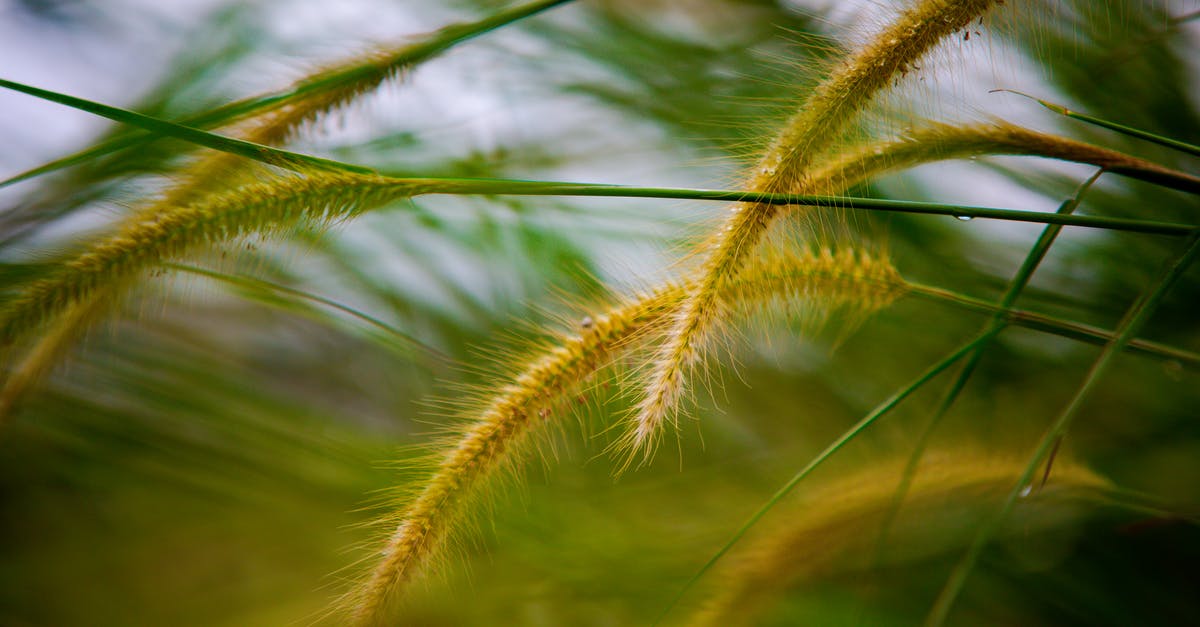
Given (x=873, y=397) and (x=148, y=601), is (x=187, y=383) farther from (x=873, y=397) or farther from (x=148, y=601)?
(x=873, y=397)

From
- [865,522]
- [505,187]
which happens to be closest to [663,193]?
[505,187]

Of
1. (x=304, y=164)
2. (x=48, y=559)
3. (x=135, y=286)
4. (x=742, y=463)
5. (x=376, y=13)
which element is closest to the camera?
(x=304, y=164)

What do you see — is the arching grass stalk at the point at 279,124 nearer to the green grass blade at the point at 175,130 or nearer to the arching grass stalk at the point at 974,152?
the green grass blade at the point at 175,130

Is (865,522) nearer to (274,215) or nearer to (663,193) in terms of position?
(663,193)

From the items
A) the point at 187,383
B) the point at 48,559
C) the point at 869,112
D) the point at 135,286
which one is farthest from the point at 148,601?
the point at 869,112

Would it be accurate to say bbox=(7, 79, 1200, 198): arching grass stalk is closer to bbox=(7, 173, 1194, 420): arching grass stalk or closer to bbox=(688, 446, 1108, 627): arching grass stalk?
bbox=(7, 173, 1194, 420): arching grass stalk
